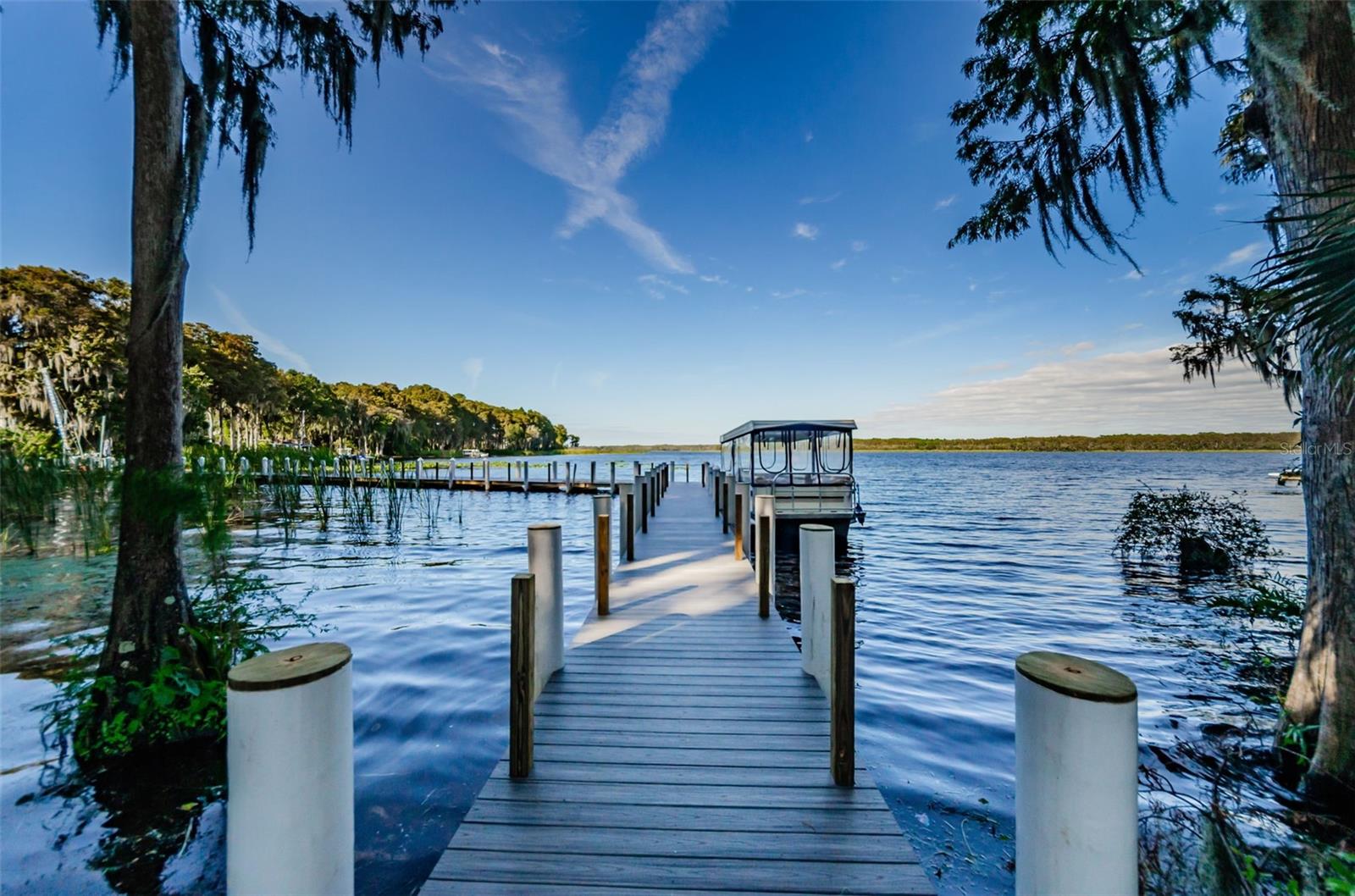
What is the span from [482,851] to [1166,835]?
373 centimetres

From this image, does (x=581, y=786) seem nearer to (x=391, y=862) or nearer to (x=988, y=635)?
(x=391, y=862)

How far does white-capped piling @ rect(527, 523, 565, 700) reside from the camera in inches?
147

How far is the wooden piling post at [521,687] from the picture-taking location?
8.84 feet

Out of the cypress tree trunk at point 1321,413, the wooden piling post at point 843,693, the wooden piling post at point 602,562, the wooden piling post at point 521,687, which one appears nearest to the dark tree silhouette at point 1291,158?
the cypress tree trunk at point 1321,413

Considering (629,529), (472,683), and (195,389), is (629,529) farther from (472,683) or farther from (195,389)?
(195,389)

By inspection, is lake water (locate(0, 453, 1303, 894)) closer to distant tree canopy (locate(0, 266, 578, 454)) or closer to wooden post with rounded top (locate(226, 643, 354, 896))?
wooden post with rounded top (locate(226, 643, 354, 896))

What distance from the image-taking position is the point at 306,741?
4.88ft

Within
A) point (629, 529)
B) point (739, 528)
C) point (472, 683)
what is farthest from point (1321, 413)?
point (472, 683)

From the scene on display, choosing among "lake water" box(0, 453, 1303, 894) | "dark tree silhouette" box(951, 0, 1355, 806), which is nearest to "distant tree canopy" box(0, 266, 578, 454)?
"lake water" box(0, 453, 1303, 894)

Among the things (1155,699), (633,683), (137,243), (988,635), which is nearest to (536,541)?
(633,683)

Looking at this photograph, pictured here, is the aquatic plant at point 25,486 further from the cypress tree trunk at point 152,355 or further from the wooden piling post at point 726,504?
the wooden piling post at point 726,504

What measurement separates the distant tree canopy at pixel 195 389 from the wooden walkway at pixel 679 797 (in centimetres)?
599

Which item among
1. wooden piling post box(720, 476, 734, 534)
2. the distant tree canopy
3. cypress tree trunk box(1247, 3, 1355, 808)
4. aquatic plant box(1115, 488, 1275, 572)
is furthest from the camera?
the distant tree canopy

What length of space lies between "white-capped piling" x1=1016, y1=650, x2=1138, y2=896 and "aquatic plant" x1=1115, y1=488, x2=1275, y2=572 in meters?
14.2
